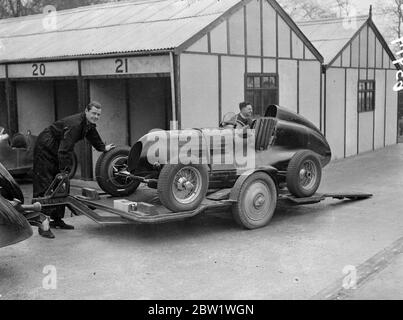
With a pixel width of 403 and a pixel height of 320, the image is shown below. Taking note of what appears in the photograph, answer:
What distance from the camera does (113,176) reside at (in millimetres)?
8273

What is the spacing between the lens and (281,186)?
28.7ft

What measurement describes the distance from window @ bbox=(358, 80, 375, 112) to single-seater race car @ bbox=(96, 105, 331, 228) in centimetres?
966

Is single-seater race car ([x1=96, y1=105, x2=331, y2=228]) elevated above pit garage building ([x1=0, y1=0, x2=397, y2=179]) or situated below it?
below

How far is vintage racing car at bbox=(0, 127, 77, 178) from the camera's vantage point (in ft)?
38.5

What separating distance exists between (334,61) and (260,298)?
12.2 metres

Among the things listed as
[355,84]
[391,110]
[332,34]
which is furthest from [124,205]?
[391,110]

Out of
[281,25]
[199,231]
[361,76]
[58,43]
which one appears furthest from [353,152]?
[199,231]

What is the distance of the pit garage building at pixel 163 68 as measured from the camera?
11.3 m

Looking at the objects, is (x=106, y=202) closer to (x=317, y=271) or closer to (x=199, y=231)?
(x=199, y=231)

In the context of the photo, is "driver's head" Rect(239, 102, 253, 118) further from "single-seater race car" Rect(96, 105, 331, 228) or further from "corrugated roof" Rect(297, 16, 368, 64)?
"corrugated roof" Rect(297, 16, 368, 64)

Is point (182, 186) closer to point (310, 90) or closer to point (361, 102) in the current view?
point (310, 90)

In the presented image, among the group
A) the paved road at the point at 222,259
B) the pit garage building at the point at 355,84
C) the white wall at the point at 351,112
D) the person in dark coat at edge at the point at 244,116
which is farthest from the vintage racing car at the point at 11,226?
the white wall at the point at 351,112

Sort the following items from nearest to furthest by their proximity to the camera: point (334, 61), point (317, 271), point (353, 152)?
point (317, 271) < point (334, 61) < point (353, 152)

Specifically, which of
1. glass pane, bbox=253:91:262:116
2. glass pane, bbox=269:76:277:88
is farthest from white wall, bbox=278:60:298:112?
glass pane, bbox=253:91:262:116
